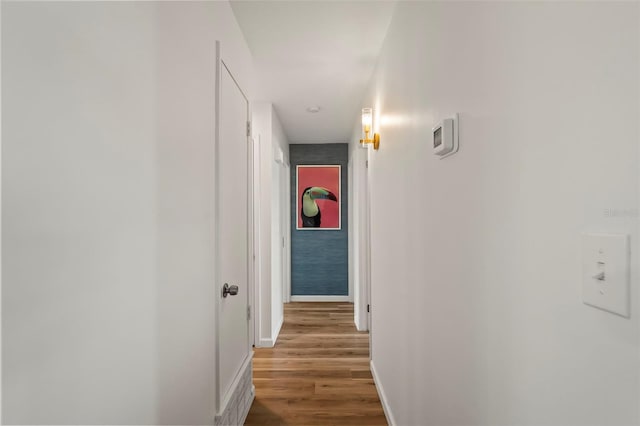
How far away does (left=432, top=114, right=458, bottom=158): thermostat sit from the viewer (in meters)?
1.13

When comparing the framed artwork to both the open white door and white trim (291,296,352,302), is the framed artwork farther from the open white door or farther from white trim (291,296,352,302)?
the open white door

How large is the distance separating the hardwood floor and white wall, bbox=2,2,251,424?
3.91ft

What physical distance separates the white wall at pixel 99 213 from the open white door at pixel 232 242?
359 mm

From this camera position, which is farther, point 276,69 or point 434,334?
point 276,69

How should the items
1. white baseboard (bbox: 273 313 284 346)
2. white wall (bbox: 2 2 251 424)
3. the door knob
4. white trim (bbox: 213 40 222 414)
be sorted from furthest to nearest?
white baseboard (bbox: 273 313 284 346) < the door knob < white trim (bbox: 213 40 222 414) < white wall (bbox: 2 2 251 424)

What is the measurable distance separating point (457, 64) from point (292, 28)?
1.52 metres

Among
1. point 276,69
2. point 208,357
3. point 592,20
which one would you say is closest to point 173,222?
point 208,357

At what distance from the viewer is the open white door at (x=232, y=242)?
6.16ft

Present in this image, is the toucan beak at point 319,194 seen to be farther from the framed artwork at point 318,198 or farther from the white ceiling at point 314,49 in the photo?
the white ceiling at point 314,49

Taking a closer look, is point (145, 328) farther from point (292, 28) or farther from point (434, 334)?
point (292, 28)

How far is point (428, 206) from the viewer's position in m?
1.44

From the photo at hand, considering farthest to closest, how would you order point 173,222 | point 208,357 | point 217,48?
point 217,48 < point 208,357 < point 173,222

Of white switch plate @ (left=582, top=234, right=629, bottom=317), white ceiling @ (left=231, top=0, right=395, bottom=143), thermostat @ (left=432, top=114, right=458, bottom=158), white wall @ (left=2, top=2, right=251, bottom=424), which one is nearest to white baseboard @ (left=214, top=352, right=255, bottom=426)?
white wall @ (left=2, top=2, right=251, bottom=424)

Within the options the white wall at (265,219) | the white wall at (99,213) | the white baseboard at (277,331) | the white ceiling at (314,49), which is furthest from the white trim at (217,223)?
the white baseboard at (277,331)
